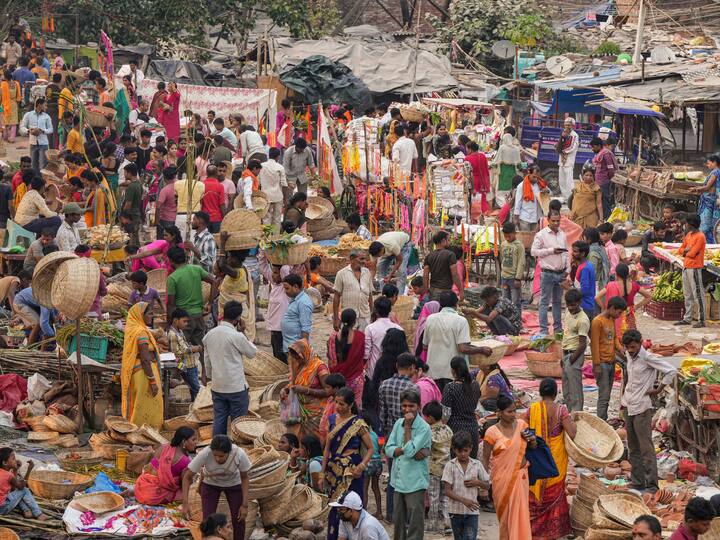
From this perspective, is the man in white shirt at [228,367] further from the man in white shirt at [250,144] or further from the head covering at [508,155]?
the head covering at [508,155]

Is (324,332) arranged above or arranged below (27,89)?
below

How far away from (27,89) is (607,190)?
1084 centimetres

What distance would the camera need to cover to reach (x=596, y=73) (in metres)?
27.1

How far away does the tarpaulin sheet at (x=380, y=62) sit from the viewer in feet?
94.1

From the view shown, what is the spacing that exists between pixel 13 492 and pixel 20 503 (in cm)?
13

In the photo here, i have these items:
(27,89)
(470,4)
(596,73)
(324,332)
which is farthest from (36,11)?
(324,332)

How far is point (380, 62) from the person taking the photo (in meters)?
29.6

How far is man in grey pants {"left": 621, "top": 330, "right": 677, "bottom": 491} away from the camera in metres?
10.5

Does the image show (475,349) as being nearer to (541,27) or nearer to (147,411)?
(147,411)

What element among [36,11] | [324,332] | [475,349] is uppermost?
[36,11]

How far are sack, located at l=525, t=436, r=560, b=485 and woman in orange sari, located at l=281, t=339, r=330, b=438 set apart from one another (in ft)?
6.19

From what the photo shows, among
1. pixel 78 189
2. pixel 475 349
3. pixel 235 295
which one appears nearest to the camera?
pixel 475 349

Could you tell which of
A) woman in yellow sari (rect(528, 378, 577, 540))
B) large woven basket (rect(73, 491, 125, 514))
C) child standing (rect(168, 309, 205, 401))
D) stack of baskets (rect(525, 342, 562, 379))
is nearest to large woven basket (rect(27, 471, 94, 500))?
large woven basket (rect(73, 491, 125, 514))

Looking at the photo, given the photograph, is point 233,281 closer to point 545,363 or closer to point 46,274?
point 46,274
